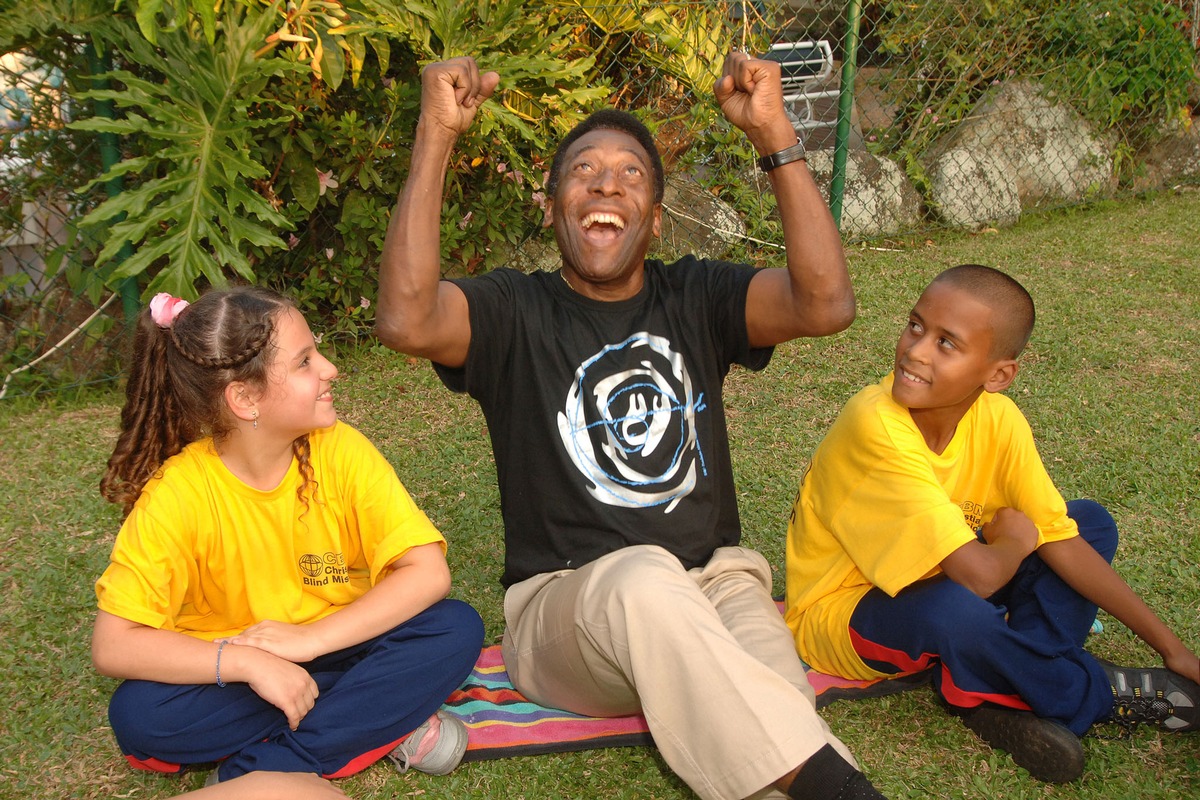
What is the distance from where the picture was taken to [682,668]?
2148mm

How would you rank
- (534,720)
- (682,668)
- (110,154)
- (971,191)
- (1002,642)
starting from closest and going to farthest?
(682,668), (1002,642), (534,720), (110,154), (971,191)

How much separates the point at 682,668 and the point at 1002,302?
3.98 feet

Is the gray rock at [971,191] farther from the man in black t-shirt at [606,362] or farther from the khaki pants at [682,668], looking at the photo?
the khaki pants at [682,668]

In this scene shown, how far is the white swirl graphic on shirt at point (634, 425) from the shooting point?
8.43 ft

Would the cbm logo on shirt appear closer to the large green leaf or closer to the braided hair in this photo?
the braided hair

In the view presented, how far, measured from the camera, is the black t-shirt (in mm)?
2566

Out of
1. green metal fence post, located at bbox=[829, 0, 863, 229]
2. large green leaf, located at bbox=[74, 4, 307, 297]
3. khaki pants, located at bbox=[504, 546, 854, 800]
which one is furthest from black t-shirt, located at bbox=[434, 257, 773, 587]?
green metal fence post, located at bbox=[829, 0, 863, 229]

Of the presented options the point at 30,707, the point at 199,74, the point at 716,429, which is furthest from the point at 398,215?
the point at 199,74

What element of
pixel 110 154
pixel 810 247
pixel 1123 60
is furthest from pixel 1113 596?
pixel 1123 60

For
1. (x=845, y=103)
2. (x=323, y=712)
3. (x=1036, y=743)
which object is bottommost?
(x=1036, y=743)

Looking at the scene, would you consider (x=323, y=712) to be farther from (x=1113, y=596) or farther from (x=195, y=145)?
(x=195, y=145)

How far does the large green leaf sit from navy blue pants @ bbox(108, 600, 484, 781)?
211 cm

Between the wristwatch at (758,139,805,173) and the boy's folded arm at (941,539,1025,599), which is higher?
the wristwatch at (758,139,805,173)

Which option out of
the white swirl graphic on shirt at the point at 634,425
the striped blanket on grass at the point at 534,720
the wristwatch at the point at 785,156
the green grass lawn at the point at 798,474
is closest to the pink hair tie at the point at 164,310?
the white swirl graphic on shirt at the point at 634,425
